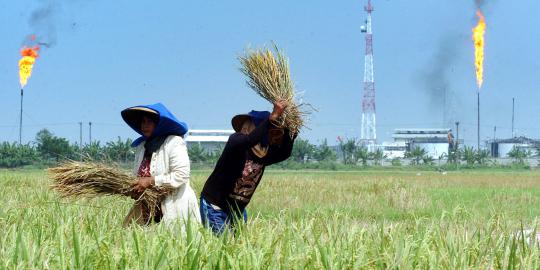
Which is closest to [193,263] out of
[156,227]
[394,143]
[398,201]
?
[156,227]

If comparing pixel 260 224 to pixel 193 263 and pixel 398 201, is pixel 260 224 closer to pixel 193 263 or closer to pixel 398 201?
pixel 193 263

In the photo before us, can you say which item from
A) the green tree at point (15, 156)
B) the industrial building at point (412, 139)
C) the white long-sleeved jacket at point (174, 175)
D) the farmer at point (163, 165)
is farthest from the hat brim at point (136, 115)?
the industrial building at point (412, 139)

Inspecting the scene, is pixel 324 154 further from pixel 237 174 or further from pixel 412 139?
pixel 237 174

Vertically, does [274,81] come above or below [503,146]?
below

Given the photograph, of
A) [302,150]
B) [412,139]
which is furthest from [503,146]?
[302,150]

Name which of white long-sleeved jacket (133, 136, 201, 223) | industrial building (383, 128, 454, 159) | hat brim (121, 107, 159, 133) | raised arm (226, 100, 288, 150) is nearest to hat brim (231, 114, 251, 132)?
raised arm (226, 100, 288, 150)

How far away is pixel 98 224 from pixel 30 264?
5.58ft

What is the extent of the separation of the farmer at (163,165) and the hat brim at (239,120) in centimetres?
39

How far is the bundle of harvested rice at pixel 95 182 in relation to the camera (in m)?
5.75

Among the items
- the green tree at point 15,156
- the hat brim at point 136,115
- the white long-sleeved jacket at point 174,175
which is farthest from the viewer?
the green tree at point 15,156

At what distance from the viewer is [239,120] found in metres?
6.07

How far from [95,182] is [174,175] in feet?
2.02

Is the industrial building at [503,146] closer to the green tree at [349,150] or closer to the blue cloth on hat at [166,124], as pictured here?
the green tree at [349,150]

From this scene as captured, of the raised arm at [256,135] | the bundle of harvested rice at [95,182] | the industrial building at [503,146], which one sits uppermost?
the industrial building at [503,146]
